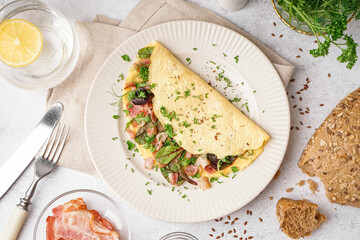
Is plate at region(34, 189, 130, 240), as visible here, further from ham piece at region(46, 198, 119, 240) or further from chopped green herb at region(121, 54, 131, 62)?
chopped green herb at region(121, 54, 131, 62)

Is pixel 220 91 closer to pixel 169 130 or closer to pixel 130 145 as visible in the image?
pixel 169 130

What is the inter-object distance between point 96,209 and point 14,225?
671 mm

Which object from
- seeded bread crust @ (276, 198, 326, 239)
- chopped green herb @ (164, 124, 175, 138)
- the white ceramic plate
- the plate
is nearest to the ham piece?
the plate

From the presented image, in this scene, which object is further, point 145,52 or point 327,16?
point 145,52

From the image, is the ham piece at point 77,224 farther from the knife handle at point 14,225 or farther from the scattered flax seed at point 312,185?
the scattered flax seed at point 312,185

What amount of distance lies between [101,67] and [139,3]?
63 cm

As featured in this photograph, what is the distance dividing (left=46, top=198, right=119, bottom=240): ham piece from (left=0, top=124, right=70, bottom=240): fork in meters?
0.23

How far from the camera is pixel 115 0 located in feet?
9.59

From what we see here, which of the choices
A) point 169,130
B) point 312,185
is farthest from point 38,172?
point 312,185

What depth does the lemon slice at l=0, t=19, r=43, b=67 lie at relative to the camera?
267cm

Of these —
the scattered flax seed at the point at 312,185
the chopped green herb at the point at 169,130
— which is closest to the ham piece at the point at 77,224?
the chopped green herb at the point at 169,130

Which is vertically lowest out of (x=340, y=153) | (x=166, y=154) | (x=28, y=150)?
(x=340, y=153)

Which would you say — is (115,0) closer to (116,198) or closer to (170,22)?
(170,22)

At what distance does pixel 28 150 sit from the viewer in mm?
2859
